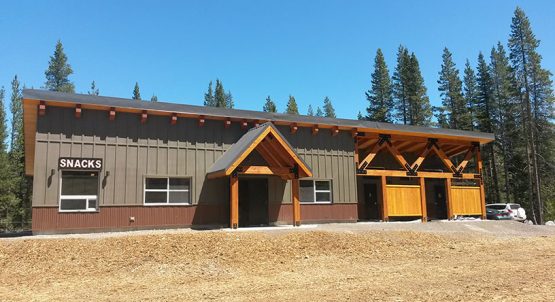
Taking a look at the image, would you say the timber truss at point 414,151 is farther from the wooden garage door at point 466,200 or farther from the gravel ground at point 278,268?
the gravel ground at point 278,268

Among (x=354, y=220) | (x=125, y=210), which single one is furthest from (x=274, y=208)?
(x=125, y=210)

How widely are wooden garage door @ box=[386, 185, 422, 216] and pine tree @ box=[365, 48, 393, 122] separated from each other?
3029cm

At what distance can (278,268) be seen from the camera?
35.4 feet

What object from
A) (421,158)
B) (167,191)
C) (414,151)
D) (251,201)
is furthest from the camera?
(414,151)

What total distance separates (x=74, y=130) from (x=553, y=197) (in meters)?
45.9

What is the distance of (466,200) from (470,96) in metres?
29.3

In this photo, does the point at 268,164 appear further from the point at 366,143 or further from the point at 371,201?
the point at 371,201

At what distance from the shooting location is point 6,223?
130 ft

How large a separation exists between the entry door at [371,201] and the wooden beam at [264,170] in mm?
7848

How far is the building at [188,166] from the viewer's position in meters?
14.8

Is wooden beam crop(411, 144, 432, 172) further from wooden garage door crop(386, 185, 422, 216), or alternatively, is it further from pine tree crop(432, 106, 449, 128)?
pine tree crop(432, 106, 449, 128)

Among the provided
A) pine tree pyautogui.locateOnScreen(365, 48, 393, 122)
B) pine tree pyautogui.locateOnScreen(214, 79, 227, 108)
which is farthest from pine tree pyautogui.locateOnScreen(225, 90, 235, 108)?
pine tree pyautogui.locateOnScreen(365, 48, 393, 122)

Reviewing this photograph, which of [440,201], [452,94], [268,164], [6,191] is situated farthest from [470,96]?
[6,191]

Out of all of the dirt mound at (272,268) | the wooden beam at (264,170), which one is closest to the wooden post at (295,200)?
the wooden beam at (264,170)
